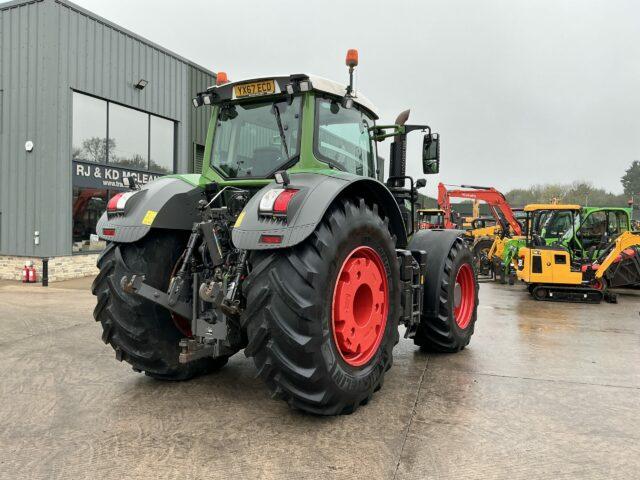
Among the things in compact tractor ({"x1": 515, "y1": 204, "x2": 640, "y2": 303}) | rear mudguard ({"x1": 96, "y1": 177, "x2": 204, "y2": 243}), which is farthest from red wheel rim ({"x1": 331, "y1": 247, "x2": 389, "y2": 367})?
compact tractor ({"x1": 515, "y1": 204, "x2": 640, "y2": 303})

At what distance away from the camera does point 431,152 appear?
5.07 meters

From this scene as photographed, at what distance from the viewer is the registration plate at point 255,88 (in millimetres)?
3941

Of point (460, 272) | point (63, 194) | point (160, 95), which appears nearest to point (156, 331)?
point (460, 272)

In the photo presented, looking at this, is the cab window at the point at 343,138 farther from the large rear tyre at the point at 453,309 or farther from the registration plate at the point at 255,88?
the large rear tyre at the point at 453,309

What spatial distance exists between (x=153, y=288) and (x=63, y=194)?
9.30m

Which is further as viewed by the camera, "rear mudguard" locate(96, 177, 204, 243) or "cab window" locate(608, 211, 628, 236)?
"cab window" locate(608, 211, 628, 236)

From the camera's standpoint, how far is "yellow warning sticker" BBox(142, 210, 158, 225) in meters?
3.76

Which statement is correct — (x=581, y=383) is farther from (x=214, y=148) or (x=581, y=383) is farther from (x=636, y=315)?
(x=636, y=315)

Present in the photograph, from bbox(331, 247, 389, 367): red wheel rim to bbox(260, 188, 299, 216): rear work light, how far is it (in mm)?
593

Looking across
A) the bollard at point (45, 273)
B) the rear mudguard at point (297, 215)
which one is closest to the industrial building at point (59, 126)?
the bollard at point (45, 273)

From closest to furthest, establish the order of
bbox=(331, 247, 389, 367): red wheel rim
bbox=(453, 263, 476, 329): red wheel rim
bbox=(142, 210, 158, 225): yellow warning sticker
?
1. bbox=(331, 247, 389, 367): red wheel rim
2. bbox=(142, 210, 158, 225): yellow warning sticker
3. bbox=(453, 263, 476, 329): red wheel rim

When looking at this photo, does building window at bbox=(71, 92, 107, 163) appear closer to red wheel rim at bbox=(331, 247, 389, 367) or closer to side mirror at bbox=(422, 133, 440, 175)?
side mirror at bbox=(422, 133, 440, 175)

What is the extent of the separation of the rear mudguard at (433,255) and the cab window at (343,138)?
1.03 meters

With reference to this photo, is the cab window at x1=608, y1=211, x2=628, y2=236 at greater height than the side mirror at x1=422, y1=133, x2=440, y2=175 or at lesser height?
lesser
